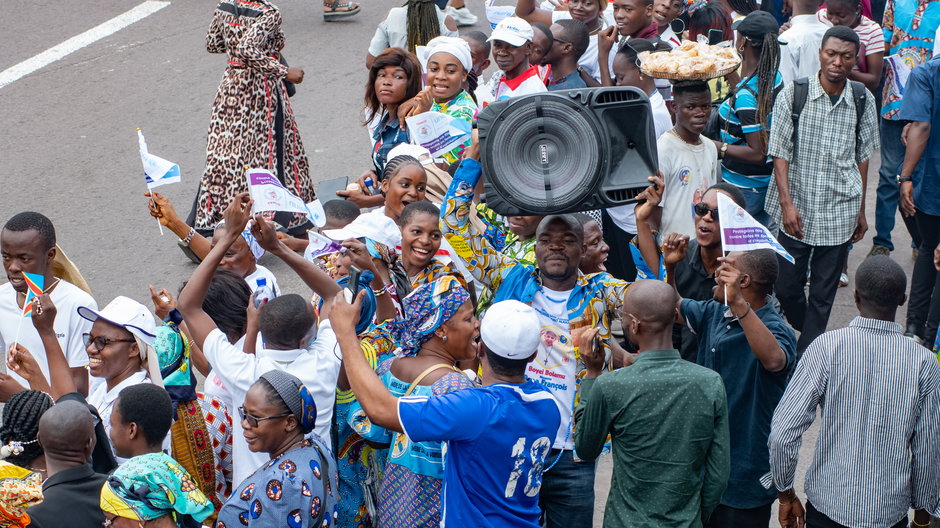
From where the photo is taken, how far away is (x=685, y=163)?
662 cm

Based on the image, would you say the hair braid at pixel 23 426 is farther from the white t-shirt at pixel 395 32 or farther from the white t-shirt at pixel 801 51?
the white t-shirt at pixel 801 51

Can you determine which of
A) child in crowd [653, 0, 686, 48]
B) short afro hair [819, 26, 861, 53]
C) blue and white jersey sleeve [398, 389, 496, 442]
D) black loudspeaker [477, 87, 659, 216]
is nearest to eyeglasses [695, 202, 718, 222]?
black loudspeaker [477, 87, 659, 216]

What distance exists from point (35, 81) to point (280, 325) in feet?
28.9

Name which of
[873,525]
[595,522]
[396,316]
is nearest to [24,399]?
[396,316]

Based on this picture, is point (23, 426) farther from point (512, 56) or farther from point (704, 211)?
point (512, 56)

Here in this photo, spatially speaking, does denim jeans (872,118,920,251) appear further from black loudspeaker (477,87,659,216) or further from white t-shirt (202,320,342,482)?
white t-shirt (202,320,342,482)

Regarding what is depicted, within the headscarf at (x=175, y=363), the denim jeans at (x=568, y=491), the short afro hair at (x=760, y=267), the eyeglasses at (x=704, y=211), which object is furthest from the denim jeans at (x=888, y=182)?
the headscarf at (x=175, y=363)

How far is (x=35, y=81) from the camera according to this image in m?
12.2

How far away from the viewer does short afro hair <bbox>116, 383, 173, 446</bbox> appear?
4281mm

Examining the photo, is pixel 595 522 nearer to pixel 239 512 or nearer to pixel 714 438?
pixel 714 438

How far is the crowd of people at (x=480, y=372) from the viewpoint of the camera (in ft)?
13.4

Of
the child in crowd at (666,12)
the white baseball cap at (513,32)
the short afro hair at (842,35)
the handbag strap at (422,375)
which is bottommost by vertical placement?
the child in crowd at (666,12)

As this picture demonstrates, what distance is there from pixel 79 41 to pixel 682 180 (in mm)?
9026

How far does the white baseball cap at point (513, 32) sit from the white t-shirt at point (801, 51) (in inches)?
79.7
